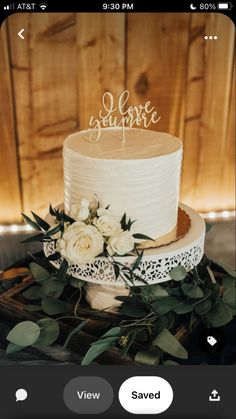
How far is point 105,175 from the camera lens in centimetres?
59

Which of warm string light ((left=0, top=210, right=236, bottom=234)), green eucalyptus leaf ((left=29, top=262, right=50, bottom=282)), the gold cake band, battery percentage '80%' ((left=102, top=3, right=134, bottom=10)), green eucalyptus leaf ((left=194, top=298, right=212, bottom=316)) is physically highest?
battery percentage '80%' ((left=102, top=3, right=134, bottom=10))

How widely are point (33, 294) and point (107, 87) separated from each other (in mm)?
304

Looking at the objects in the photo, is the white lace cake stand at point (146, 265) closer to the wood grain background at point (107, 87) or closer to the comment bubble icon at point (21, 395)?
the wood grain background at point (107, 87)

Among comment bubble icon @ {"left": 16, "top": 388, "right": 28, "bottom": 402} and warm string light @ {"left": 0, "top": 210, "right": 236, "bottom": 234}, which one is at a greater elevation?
warm string light @ {"left": 0, "top": 210, "right": 236, "bottom": 234}

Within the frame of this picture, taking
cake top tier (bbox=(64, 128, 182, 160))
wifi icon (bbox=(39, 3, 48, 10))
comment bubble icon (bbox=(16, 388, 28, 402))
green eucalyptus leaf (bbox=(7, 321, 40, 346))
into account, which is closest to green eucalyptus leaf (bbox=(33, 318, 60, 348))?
green eucalyptus leaf (bbox=(7, 321, 40, 346))

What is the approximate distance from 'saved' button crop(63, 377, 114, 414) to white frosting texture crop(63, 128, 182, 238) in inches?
7.5

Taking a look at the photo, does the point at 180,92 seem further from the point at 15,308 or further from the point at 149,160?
the point at 15,308

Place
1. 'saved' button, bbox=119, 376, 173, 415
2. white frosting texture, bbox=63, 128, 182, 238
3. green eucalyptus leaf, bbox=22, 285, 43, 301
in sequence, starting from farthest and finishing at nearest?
green eucalyptus leaf, bbox=22, 285, 43, 301
white frosting texture, bbox=63, 128, 182, 238
'saved' button, bbox=119, 376, 173, 415

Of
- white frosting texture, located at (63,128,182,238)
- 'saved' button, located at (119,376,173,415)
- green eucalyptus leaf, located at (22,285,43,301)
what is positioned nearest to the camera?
'saved' button, located at (119,376,173,415)

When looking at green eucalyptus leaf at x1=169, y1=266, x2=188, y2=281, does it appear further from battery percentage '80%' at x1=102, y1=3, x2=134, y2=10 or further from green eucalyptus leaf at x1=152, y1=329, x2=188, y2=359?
battery percentage '80%' at x1=102, y1=3, x2=134, y2=10

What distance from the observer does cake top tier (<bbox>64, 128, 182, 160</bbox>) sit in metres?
0.60

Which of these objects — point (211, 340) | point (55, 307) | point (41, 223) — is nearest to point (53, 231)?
point (41, 223)

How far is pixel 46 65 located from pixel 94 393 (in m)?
0.35

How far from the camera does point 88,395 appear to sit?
49 cm
